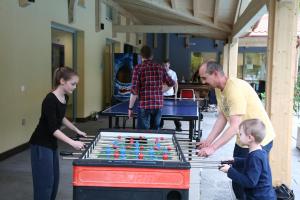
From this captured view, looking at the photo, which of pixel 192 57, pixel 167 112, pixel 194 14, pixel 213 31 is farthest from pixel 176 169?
pixel 192 57

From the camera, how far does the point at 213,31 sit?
10945mm

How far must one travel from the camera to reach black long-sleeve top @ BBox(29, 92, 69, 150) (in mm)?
2801

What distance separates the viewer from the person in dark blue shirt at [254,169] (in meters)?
2.31

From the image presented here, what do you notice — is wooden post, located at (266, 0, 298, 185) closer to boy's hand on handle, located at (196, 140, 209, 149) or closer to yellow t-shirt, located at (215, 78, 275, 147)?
yellow t-shirt, located at (215, 78, 275, 147)

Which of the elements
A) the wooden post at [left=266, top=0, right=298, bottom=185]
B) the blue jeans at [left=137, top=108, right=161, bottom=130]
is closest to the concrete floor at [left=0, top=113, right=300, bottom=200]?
the wooden post at [left=266, top=0, right=298, bottom=185]

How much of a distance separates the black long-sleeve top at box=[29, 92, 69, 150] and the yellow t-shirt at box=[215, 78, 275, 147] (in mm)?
1195

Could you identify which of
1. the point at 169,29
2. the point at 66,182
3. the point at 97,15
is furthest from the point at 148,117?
the point at 169,29

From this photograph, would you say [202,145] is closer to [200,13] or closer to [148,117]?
[148,117]

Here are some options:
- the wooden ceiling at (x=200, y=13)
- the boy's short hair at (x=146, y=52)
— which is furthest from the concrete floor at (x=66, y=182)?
the wooden ceiling at (x=200, y=13)

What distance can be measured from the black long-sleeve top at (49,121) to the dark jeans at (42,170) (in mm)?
50

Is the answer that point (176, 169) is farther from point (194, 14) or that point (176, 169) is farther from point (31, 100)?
point (194, 14)

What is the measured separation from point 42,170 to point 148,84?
235 centimetres

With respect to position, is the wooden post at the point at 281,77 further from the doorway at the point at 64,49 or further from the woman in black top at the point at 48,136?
the doorway at the point at 64,49

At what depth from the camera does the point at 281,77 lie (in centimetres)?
392
